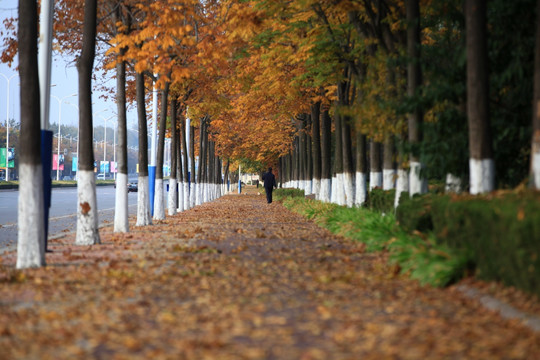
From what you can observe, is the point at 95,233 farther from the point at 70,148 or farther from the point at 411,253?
the point at 70,148

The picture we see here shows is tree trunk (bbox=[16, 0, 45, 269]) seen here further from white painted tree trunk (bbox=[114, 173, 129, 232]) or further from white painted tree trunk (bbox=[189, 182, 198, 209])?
white painted tree trunk (bbox=[189, 182, 198, 209])

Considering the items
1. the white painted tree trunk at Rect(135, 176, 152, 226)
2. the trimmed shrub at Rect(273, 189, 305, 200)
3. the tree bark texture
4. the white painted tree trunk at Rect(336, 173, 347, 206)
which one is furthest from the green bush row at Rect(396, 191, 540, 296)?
the trimmed shrub at Rect(273, 189, 305, 200)

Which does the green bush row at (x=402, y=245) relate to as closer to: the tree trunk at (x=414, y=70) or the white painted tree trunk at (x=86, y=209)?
the tree trunk at (x=414, y=70)

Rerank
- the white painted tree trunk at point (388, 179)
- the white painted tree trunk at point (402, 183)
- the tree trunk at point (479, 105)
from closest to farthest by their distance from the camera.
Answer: the tree trunk at point (479, 105), the white painted tree trunk at point (402, 183), the white painted tree trunk at point (388, 179)

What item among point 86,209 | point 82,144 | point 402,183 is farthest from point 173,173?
point 86,209

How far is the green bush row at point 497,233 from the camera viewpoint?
749 cm

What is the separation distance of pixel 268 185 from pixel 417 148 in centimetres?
3138

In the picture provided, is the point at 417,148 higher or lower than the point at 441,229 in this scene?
higher

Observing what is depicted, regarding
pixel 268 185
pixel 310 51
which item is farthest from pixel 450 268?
pixel 268 185

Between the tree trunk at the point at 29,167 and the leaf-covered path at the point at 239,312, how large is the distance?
1.48 feet

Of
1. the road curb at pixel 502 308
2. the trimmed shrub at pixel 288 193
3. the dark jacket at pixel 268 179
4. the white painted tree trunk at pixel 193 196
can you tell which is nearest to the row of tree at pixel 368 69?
the road curb at pixel 502 308

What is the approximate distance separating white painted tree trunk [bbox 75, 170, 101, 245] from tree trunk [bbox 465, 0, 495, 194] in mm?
7484

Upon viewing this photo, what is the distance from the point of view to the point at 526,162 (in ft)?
44.4

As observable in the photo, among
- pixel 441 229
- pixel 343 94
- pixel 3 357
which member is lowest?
pixel 3 357
